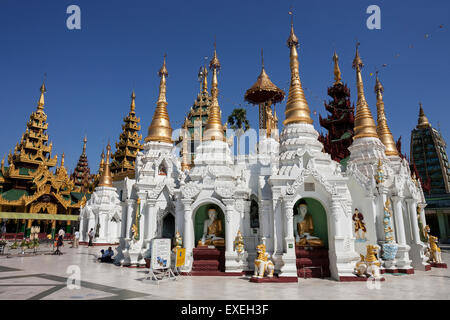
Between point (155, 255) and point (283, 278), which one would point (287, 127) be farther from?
point (155, 255)

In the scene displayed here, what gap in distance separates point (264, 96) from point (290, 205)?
17651 mm

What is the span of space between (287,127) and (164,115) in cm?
926

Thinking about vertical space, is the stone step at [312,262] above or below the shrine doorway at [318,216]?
below

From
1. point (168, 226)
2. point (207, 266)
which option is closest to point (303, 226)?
point (207, 266)

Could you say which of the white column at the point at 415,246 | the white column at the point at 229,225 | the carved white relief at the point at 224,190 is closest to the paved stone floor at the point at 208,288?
the white column at the point at 229,225

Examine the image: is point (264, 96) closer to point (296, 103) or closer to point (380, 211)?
point (296, 103)

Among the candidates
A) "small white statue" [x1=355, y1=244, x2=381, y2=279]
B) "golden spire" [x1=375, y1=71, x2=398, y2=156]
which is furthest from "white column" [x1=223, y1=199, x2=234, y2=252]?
"golden spire" [x1=375, y1=71, x2=398, y2=156]

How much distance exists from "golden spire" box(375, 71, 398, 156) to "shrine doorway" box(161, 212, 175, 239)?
43.2 ft

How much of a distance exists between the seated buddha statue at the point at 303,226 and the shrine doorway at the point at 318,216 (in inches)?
15.7

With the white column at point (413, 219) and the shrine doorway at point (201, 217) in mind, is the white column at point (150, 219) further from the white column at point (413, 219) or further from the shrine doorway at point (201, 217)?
the white column at point (413, 219)

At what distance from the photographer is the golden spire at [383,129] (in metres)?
19.1

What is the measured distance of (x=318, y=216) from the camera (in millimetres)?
13891

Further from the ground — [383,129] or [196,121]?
[196,121]

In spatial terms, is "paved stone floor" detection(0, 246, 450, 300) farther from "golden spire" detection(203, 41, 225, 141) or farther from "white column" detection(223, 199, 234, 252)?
"golden spire" detection(203, 41, 225, 141)
